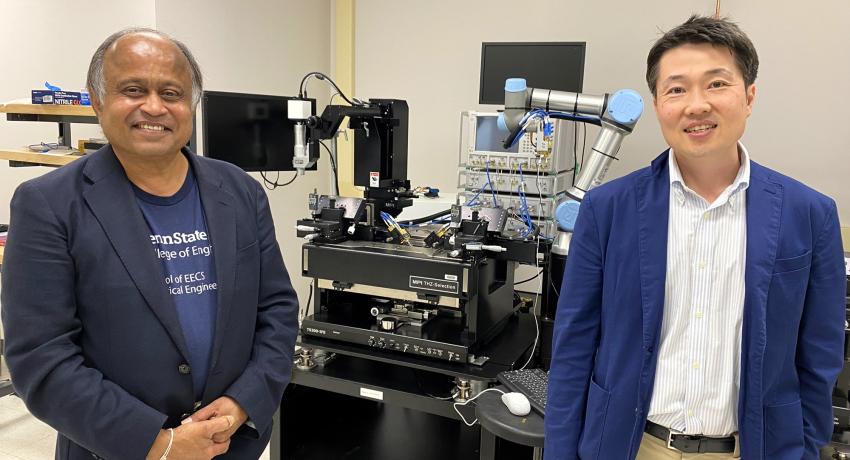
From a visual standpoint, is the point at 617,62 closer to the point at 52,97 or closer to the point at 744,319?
the point at 744,319

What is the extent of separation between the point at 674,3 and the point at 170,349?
128 inches

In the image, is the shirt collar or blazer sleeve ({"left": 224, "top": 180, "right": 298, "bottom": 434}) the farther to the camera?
blazer sleeve ({"left": 224, "top": 180, "right": 298, "bottom": 434})

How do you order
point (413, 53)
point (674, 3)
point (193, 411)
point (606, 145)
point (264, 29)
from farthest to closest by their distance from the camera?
point (413, 53) < point (264, 29) < point (674, 3) < point (606, 145) < point (193, 411)

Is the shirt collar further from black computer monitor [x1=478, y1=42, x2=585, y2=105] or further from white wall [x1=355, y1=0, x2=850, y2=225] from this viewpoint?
Answer: white wall [x1=355, y1=0, x2=850, y2=225]

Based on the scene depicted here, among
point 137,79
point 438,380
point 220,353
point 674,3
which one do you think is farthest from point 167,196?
point 674,3

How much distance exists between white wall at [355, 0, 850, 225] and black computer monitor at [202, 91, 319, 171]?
1.79 meters

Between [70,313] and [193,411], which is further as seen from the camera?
[193,411]

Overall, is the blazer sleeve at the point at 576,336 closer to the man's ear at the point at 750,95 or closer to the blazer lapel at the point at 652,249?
the blazer lapel at the point at 652,249

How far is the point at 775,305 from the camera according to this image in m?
1.10

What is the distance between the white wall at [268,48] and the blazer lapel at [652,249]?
8.48ft

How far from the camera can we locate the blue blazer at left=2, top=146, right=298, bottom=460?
3.48 feet

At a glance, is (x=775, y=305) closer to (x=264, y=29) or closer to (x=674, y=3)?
(x=674, y=3)

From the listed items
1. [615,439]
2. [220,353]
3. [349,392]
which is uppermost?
[220,353]

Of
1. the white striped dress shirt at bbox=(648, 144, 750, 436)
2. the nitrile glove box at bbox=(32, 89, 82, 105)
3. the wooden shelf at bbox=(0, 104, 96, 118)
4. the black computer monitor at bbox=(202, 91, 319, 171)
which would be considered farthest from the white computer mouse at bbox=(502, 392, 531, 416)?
the nitrile glove box at bbox=(32, 89, 82, 105)
